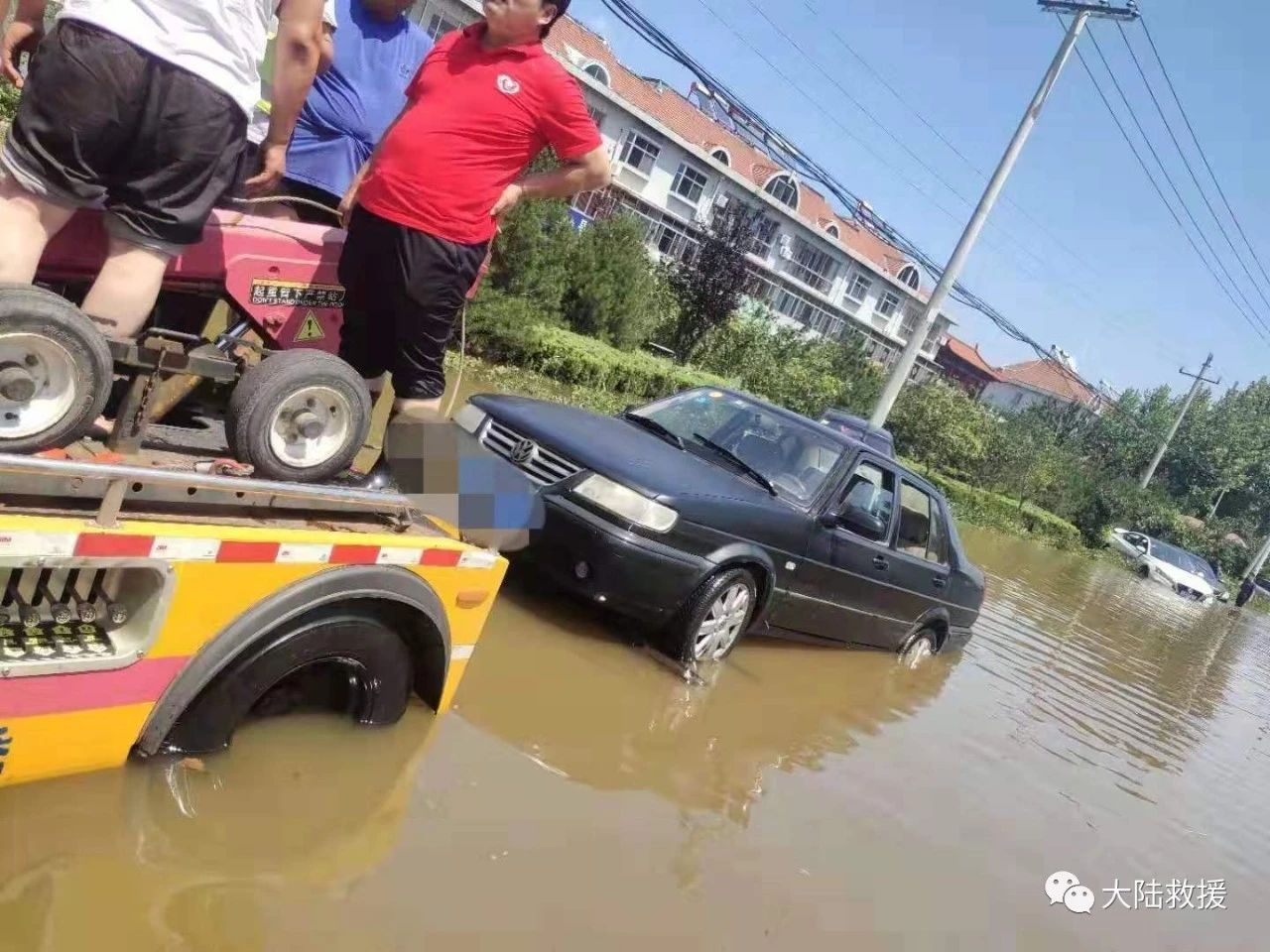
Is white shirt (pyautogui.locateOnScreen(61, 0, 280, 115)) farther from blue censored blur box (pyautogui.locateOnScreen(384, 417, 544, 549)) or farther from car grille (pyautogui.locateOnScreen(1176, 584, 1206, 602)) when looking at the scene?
car grille (pyautogui.locateOnScreen(1176, 584, 1206, 602))

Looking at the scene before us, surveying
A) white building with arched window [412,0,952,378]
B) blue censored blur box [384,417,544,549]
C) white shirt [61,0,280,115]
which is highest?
white building with arched window [412,0,952,378]

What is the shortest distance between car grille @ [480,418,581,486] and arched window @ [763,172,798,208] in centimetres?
4746

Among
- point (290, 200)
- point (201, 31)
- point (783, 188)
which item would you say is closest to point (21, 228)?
point (201, 31)

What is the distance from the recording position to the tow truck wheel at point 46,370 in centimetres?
215

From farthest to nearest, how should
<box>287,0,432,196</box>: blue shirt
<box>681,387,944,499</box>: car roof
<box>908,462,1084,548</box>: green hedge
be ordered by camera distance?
<box>908,462,1084,548</box>: green hedge → <box>681,387,944,499</box>: car roof → <box>287,0,432,196</box>: blue shirt

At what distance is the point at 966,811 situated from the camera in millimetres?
4914

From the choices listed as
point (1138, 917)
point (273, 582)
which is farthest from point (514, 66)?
point (1138, 917)

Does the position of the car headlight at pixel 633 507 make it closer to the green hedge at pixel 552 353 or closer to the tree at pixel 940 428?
the green hedge at pixel 552 353

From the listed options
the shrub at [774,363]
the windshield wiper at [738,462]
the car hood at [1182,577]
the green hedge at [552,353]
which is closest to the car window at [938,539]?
the windshield wiper at [738,462]

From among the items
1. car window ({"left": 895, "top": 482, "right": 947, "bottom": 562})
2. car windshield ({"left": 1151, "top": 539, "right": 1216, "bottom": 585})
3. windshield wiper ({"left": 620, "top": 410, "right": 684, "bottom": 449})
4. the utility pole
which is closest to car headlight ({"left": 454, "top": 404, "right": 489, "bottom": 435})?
windshield wiper ({"left": 620, "top": 410, "right": 684, "bottom": 449})

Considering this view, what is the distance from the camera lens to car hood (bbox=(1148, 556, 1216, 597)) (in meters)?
24.7

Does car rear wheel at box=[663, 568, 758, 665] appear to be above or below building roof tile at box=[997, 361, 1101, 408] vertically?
below

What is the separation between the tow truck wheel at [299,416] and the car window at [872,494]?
3687 mm

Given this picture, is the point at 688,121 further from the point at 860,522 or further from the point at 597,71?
the point at 860,522
